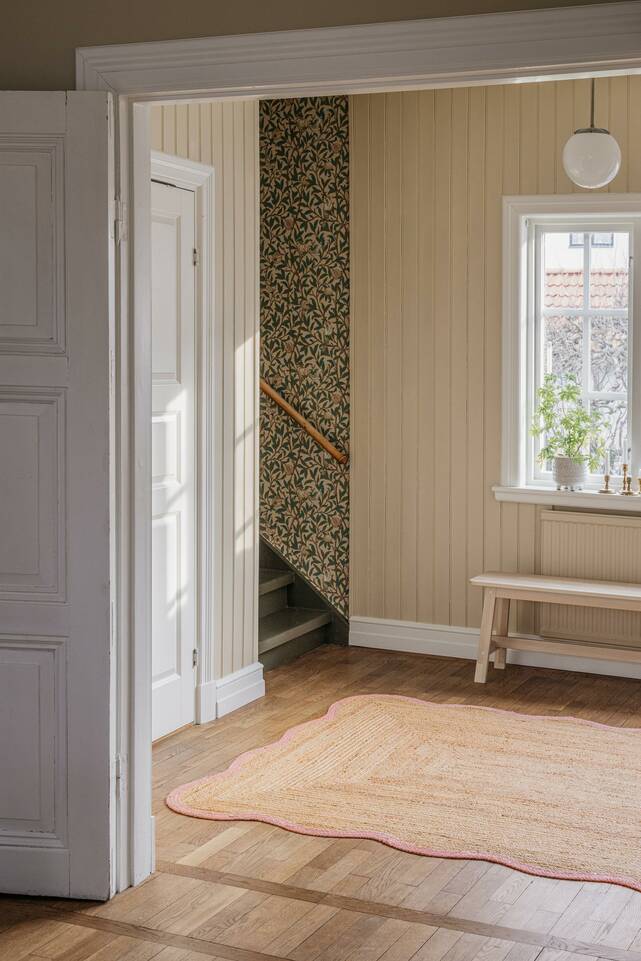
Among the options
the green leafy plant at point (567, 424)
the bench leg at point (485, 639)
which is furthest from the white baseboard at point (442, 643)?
the green leafy plant at point (567, 424)

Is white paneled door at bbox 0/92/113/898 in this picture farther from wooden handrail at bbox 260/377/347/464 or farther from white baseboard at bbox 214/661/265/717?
wooden handrail at bbox 260/377/347/464

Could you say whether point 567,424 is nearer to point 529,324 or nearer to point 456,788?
point 529,324

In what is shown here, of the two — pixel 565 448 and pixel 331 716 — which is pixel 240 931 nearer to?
pixel 331 716

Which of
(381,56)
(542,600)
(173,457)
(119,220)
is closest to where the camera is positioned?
(381,56)

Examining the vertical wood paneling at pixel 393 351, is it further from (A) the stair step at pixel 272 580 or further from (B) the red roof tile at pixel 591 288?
(B) the red roof tile at pixel 591 288

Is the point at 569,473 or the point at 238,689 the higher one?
the point at 569,473

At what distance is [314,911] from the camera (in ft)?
10.7

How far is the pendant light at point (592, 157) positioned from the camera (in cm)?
505

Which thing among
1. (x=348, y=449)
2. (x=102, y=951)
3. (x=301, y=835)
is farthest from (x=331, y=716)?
(x=102, y=951)

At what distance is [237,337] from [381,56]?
236 centimetres

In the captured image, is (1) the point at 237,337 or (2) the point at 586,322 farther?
(2) the point at 586,322

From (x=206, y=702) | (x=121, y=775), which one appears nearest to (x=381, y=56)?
(x=121, y=775)

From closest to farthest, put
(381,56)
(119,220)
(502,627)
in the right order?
(381,56) < (119,220) < (502,627)

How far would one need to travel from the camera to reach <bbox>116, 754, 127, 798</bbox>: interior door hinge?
3.30m
